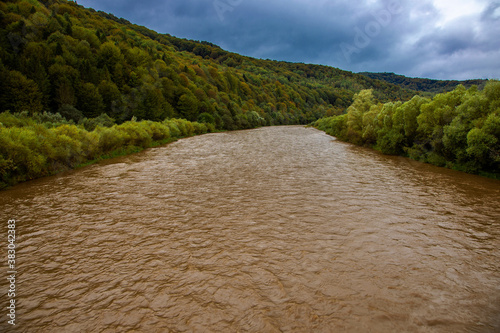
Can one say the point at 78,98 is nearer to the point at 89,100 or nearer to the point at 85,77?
the point at 89,100

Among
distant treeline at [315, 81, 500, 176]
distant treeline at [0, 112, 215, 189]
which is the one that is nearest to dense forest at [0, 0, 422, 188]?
distant treeline at [0, 112, 215, 189]

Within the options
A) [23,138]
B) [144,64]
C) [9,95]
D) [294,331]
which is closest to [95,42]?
[144,64]

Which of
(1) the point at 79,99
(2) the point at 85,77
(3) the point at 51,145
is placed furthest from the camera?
(2) the point at 85,77

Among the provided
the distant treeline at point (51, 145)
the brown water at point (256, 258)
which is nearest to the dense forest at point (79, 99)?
the distant treeline at point (51, 145)

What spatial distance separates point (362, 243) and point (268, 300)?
12.6 ft

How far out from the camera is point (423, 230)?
8.95 m

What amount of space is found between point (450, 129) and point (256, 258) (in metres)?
18.3

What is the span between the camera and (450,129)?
60.0 feet

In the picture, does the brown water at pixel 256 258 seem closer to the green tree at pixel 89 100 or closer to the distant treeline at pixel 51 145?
the distant treeline at pixel 51 145

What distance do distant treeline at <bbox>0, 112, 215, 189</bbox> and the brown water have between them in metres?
1.75

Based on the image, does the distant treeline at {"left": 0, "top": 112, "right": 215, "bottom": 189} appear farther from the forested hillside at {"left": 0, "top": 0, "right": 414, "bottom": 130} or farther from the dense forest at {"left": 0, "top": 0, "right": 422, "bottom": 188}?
the forested hillside at {"left": 0, "top": 0, "right": 414, "bottom": 130}

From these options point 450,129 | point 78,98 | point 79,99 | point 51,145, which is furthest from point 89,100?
point 450,129

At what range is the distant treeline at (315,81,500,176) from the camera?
1603 cm

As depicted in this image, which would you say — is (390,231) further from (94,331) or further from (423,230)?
(94,331)
